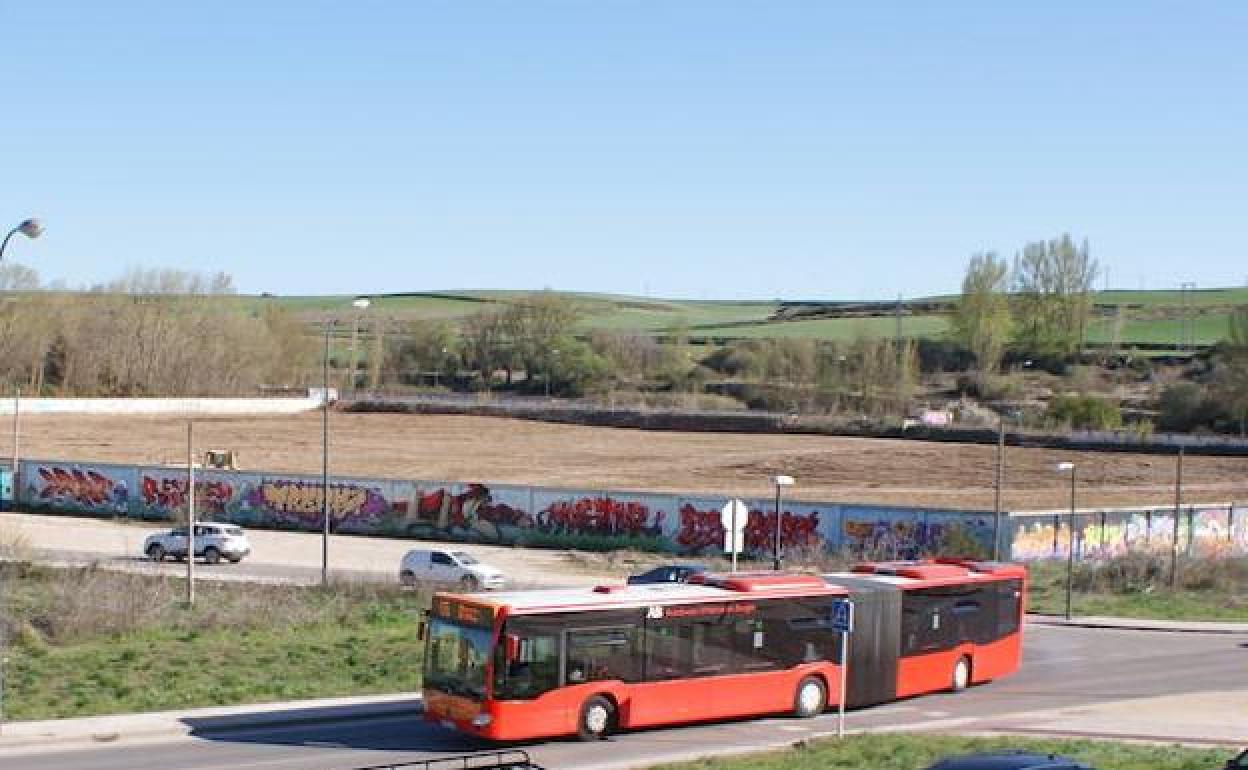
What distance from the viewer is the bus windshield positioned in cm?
2597

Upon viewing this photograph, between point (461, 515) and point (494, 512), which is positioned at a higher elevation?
point (494, 512)

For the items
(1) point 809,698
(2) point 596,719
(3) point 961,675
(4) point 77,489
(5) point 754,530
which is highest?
(2) point 596,719

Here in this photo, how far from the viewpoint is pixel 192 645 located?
33719mm

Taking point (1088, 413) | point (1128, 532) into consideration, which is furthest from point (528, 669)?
point (1088, 413)

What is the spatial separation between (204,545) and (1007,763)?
44.2 m

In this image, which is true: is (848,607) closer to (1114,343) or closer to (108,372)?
(108,372)

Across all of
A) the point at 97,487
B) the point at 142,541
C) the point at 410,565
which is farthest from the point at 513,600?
the point at 97,487

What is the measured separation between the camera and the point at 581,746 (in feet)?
87.8

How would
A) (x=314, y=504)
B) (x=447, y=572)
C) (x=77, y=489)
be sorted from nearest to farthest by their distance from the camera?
(x=447, y=572) → (x=314, y=504) → (x=77, y=489)

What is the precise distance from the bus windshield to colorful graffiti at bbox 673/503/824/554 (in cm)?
3487

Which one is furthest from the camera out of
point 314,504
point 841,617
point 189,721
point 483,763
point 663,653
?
point 314,504

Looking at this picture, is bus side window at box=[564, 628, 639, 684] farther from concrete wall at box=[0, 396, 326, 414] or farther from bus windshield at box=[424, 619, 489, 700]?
concrete wall at box=[0, 396, 326, 414]

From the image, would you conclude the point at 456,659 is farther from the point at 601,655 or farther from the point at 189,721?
the point at 189,721

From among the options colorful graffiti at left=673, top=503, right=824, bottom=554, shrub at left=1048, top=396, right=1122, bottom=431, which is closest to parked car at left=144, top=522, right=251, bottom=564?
colorful graffiti at left=673, top=503, right=824, bottom=554
